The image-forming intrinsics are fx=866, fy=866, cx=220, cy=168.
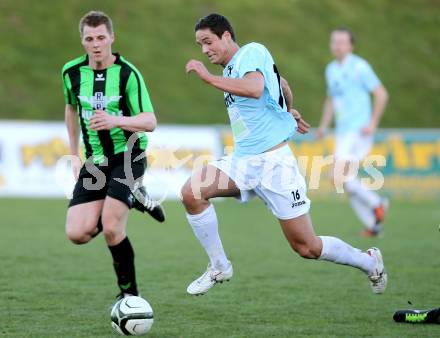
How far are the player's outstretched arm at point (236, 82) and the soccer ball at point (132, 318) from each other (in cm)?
153

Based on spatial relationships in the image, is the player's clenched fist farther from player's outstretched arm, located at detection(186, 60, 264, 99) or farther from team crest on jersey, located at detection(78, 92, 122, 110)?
team crest on jersey, located at detection(78, 92, 122, 110)

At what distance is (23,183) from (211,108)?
7.63m

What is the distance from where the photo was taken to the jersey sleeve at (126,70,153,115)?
21.3ft

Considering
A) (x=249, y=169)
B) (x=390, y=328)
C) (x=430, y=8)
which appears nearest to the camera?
(x=390, y=328)

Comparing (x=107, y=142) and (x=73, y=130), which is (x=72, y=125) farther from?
(x=107, y=142)

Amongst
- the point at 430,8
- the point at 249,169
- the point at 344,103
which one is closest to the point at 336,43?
the point at 344,103

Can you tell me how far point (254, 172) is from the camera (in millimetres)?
6344

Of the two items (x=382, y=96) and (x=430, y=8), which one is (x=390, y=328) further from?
(x=430, y=8)

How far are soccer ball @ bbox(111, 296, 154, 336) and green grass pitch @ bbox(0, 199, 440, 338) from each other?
11cm

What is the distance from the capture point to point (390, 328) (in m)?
5.90

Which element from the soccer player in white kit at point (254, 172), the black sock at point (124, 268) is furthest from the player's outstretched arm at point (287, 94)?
the black sock at point (124, 268)

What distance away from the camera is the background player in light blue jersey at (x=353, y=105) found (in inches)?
466

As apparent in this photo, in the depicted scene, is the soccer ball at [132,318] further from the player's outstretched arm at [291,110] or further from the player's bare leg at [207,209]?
the player's outstretched arm at [291,110]

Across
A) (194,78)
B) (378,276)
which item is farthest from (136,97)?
(194,78)
